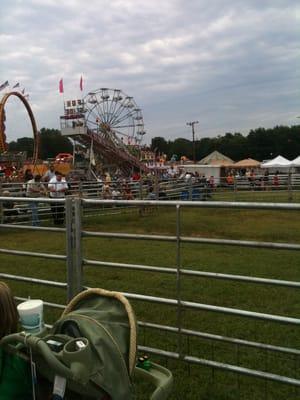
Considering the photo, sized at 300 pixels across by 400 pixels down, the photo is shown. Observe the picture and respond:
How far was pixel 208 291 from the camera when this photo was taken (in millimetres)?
6121

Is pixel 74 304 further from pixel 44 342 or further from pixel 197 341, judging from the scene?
pixel 197 341

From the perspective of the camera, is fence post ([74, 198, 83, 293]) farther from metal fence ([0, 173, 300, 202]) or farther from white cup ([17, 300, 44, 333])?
metal fence ([0, 173, 300, 202])

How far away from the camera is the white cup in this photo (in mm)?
2314

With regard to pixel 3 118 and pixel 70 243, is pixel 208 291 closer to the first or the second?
pixel 70 243

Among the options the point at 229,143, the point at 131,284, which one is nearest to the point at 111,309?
the point at 131,284

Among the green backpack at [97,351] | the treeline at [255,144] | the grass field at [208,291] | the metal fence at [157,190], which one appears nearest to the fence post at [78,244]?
the grass field at [208,291]

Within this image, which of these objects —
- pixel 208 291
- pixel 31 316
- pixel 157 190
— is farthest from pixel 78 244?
pixel 157 190

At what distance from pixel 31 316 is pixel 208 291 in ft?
13.2

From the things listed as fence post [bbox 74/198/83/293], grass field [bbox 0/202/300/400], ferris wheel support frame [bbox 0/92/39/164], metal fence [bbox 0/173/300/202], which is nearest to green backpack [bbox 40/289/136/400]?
grass field [bbox 0/202/300/400]

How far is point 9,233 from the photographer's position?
11.2 meters

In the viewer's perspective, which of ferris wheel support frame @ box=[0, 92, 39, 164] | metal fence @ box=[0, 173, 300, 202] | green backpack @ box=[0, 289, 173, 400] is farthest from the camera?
ferris wheel support frame @ box=[0, 92, 39, 164]

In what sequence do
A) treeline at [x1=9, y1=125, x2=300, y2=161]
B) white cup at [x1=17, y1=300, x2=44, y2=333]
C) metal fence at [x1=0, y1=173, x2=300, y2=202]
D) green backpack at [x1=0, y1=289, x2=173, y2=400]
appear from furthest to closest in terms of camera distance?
1. treeline at [x1=9, y1=125, x2=300, y2=161]
2. metal fence at [x1=0, y1=173, x2=300, y2=202]
3. white cup at [x1=17, y1=300, x2=44, y2=333]
4. green backpack at [x1=0, y1=289, x2=173, y2=400]

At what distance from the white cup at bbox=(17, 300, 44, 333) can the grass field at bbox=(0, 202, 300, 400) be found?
1.62 m

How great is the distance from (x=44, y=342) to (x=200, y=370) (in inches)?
85.8
